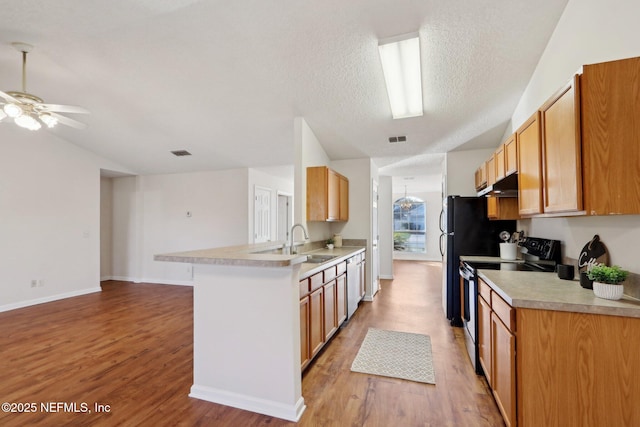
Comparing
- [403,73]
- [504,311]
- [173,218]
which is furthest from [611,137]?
[173,218]

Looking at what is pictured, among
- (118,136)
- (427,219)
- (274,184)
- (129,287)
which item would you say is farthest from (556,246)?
(427,219)

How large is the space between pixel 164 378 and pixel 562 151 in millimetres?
3248

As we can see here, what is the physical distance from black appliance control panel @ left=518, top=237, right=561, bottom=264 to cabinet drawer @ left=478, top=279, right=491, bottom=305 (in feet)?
2.29

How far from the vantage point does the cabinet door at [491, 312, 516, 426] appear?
1528mm

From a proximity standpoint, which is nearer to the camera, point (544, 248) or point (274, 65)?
point (544, 248)

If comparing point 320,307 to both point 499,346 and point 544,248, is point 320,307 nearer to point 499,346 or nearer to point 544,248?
point 499,346

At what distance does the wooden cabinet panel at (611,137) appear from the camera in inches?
51.3

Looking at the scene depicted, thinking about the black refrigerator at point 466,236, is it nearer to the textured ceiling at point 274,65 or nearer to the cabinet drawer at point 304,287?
the textured ceiling at point 274,65

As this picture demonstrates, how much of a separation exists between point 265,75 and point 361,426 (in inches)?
124

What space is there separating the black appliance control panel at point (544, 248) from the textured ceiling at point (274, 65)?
5.39ft

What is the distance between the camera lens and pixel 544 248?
2.54 meters

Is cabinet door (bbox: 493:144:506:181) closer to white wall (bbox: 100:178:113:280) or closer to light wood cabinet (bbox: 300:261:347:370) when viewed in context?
light wood cabinet (bbox: 300:261:347:370)

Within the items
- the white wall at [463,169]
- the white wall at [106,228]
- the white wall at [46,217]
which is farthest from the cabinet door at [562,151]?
the white wall at [106,228]

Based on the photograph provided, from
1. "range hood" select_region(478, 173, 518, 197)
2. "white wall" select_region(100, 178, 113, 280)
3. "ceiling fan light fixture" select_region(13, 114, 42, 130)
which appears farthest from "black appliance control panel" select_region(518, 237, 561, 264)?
"white wall" select_region(100, 178, 113, 280)
